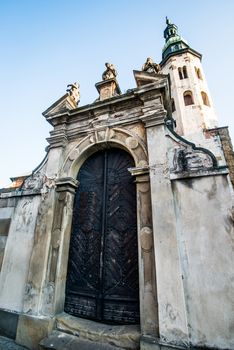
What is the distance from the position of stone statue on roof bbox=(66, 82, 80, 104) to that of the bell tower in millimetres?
12319

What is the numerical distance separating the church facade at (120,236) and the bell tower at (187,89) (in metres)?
13.1

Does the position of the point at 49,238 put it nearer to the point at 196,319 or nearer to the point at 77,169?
the point at 77,169

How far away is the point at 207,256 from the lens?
2367mm

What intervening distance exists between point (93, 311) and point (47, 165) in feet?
9.80

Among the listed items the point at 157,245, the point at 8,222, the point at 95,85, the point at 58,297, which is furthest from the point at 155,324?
the point at 95,85

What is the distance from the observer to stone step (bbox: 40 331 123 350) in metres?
2.46

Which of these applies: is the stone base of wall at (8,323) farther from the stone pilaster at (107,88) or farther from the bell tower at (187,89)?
→ the bell tower at (187,89)

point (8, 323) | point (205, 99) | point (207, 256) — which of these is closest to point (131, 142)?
point (207, 256)

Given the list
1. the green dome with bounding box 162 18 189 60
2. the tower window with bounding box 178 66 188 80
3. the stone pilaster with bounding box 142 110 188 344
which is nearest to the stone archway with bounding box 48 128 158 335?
the stone pilaster with bounding box 142 110 188 344

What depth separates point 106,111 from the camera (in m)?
4.08

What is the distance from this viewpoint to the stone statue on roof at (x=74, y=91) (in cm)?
499

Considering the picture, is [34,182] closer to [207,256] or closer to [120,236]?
[120,236]

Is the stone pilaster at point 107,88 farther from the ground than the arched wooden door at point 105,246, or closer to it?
farther from the ground

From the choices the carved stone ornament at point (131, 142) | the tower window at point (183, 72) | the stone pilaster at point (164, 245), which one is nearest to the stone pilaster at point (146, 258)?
the stone pilaster at point (164, 245)
